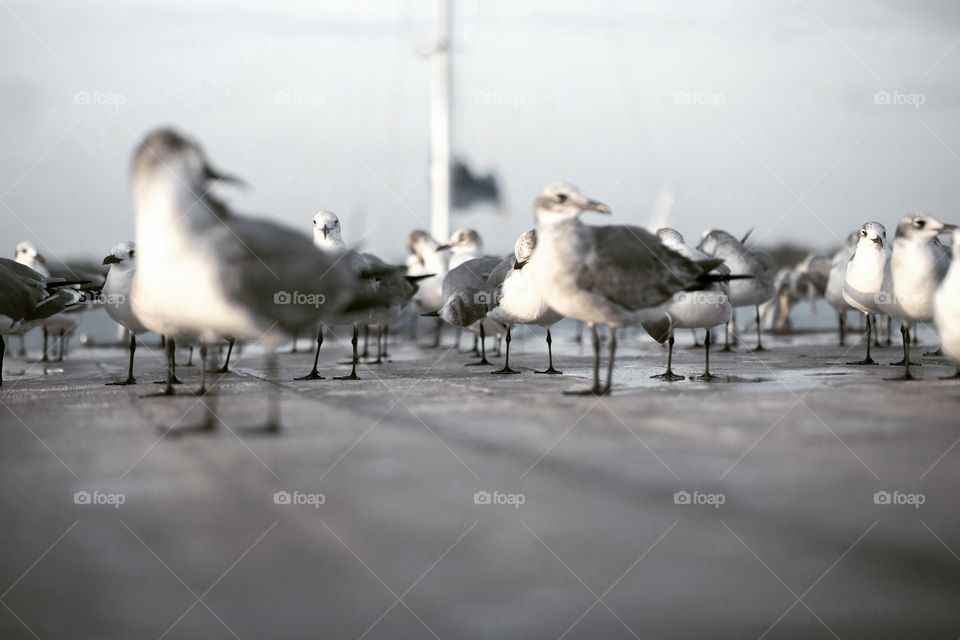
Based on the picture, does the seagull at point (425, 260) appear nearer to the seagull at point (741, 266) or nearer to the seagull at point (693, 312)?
the seagull at point (741, 266)

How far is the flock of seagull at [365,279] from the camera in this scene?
575 cm

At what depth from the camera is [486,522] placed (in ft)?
13.3

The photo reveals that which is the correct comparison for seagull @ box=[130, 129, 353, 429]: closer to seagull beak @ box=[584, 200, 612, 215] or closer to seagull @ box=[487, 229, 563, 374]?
seagull beak @ box=[584, 200, 612, 215]

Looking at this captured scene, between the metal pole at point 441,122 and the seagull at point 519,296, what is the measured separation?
8053 mm

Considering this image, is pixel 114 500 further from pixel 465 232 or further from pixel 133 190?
pixel 465 232

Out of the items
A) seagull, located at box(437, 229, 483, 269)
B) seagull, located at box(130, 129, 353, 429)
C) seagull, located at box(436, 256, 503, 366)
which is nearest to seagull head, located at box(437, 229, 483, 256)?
seagull, located at box(437, 229, 483, 269)

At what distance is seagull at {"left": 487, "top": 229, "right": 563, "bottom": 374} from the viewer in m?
9.41

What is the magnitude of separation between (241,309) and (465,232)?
7780 mm

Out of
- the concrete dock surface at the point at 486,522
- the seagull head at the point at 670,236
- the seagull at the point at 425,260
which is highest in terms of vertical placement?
the seagull head at the point at 670,236

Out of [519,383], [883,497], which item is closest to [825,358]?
[519,383]

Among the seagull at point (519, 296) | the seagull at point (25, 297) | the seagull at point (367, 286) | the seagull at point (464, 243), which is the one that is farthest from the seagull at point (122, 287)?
the seagull at point (464, 243)

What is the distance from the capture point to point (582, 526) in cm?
402

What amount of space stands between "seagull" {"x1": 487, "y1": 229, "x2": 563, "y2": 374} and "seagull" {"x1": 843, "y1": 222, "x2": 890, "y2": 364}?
118 inches

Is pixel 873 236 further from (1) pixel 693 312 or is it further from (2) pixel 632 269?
(2) pixel 632 269
